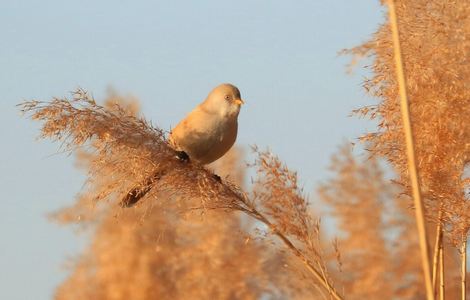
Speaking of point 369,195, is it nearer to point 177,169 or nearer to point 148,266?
Answer: point 148,266

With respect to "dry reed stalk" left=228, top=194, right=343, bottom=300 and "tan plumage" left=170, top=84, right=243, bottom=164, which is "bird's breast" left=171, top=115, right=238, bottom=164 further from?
"dry reed stalk" left=228, top=194, right=343, bottom=300

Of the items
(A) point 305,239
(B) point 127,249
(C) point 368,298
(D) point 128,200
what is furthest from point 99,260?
(A) point 305,239

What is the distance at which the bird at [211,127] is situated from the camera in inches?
103

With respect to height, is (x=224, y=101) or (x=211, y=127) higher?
(x=224, y=101)

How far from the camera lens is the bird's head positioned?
8.84 ft

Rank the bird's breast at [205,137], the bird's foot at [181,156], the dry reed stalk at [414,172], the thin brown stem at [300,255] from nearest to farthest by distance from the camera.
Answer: the dry reed stalk at [414,172] < the thin brown stem at [300,255] < the bird's foot at [181,156] < the bird's breast at [205,137]

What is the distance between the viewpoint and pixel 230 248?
3.89m

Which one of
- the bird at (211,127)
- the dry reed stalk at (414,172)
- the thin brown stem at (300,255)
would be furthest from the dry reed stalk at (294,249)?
the bird at (211,127)

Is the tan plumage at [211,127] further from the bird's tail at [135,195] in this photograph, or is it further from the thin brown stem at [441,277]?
the thin brown stem at [441,277]

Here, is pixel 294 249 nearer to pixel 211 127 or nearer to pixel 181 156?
pixel 181 156

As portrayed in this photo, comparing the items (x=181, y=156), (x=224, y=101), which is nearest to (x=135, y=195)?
(x=181, y=156)

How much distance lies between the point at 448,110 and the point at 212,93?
890 mm

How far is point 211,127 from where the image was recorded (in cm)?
263

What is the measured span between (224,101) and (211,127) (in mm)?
131
